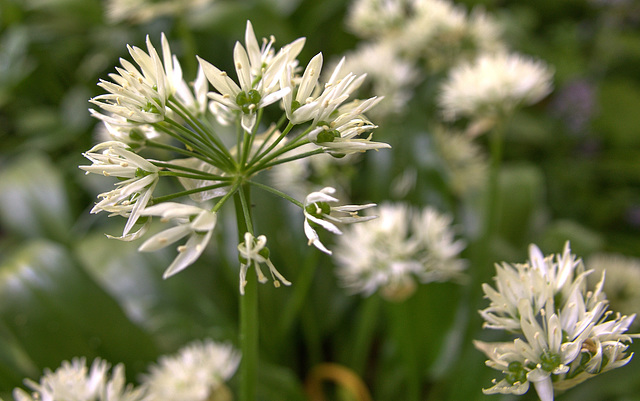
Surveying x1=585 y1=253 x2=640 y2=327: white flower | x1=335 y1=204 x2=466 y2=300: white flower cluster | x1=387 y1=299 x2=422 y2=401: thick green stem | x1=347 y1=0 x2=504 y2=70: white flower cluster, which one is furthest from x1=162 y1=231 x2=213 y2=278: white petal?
x1=347 y1=0 x2=504 y2=70: white flower cluster

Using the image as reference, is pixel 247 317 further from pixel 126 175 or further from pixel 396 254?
pixel 396 254

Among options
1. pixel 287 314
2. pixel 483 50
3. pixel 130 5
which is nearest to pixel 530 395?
pixel 287 314

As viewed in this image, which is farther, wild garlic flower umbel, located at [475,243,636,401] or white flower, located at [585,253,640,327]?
white flower, located at [585,253,640,327]

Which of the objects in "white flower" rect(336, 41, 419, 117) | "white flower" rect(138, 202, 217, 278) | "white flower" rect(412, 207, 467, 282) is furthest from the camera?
"white flower" rect(336, 41, 419, 117)

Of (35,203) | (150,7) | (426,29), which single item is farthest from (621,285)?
(35,203)

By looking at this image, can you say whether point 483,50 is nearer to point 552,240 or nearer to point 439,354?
point 552,240

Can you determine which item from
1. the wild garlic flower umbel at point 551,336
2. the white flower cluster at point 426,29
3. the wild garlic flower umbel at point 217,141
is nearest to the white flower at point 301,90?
the wild garlic flower umbel at point 217,141

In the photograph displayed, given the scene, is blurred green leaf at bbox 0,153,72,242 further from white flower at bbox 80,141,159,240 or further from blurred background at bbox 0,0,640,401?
white flower at bbox 80,141,159,240
